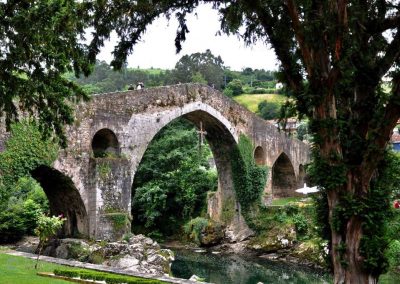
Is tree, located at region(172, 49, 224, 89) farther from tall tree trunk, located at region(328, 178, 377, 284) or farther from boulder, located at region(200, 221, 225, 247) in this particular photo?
tall tree trunk, located at region(328, 178, 377, 284)

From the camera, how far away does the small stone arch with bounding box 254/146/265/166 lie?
27.4 meters

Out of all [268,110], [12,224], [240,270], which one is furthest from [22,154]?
[268,110]

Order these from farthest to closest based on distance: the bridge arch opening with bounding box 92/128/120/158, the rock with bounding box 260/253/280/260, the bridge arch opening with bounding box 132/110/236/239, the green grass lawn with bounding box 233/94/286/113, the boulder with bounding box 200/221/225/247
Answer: the green grass lawn with bounding box 233/94/286/113
the bridge arch opening with bounding box 132/110/236/239
the boulder with bounding box 200/221/225/247
the rock with bounding box 260/253/280/260
the bridge arch opening with bounding box 92/128/120/158

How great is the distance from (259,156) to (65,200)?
1377 cm

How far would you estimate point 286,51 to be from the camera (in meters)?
6.80

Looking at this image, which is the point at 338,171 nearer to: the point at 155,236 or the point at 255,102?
the point at 155,236

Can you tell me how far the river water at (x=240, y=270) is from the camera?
16.8m

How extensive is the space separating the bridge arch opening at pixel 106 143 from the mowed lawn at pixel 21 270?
5.18 meters

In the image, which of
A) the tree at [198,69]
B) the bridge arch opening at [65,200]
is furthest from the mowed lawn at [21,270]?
the tree at [198,69]

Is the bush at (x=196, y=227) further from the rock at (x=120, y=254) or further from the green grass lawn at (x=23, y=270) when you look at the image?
the green grass lawn at (x=23, y=270)

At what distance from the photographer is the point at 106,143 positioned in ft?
56.3

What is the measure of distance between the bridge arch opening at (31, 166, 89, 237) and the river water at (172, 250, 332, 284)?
12.0 ft

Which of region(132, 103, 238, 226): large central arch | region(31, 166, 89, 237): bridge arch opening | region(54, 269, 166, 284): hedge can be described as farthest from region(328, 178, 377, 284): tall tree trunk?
region(132, 103, 238, 226): large central arch

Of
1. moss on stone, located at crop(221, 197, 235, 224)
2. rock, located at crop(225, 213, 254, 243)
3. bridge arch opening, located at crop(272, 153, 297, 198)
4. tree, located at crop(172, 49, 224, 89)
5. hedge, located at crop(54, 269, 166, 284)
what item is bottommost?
rock, located at crop(225, 213, 254, 243)
